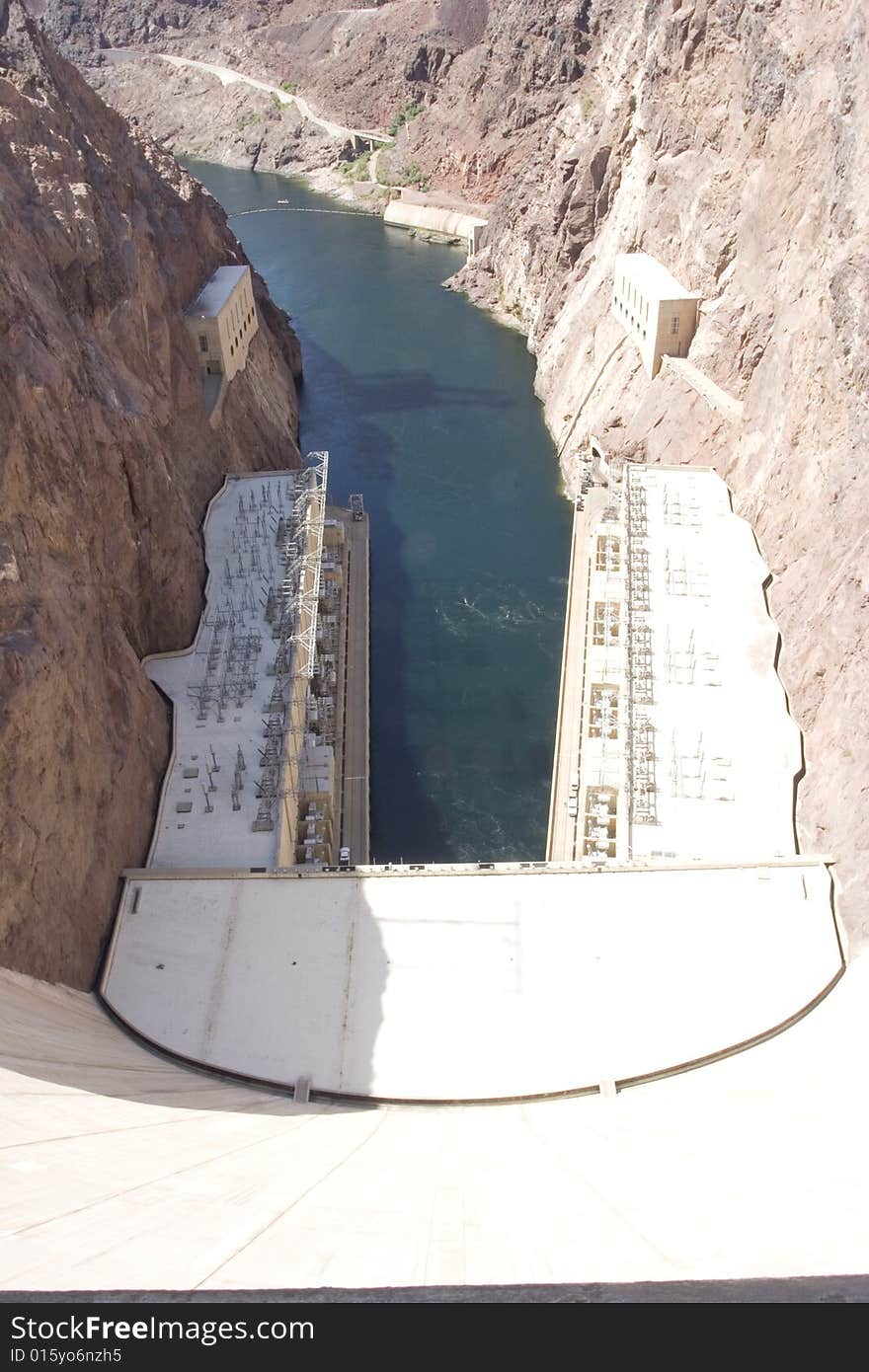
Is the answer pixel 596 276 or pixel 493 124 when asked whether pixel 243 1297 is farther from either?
pixel 493 124

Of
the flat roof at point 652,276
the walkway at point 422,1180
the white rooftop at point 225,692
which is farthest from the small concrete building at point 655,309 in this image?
the walkway at point 422,1180

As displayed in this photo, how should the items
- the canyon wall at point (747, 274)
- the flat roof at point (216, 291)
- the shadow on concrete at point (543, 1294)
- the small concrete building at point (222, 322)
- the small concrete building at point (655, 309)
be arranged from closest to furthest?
the shadow on concrete at point (543, 1294), the canyon wall at point (747, 274), the small concrete building at point (655, 309), the small concrete building at point (222, 322), the flat roof at point (216, 291)

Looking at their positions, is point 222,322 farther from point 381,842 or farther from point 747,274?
point 381,842

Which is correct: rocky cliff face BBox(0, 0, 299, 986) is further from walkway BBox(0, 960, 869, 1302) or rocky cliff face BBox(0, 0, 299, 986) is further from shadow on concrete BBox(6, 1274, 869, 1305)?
shadow on concrete BBox(6, 1274, 869, 1305)

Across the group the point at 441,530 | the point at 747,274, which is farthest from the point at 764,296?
the point at 441,530

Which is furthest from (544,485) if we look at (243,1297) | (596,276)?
(243,1297)

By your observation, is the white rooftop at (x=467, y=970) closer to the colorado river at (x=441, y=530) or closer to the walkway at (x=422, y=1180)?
the walkway at (x=422, y=1180)

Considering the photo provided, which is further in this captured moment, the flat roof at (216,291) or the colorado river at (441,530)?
the flat roof at (216,291)
